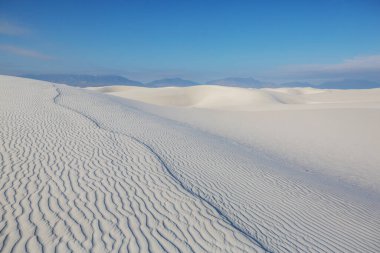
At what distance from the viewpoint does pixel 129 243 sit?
4297mm

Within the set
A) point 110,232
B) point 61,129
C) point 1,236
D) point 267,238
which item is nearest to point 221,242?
point 267,238

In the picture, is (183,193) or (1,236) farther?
(183,193)

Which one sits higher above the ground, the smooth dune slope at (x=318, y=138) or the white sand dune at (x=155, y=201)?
the white sand dune at (x=155, y=201)

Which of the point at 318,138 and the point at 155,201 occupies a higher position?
the point at 155,201

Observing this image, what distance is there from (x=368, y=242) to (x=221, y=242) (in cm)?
355

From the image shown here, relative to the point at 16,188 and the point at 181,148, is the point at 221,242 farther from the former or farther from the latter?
the point at 181,148

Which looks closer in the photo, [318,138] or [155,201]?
[155,201]

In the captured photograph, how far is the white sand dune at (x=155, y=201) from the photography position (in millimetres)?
4469

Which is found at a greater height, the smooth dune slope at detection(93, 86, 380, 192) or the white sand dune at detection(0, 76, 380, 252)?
the white sand dune at detection(0, 76, 380, 252)

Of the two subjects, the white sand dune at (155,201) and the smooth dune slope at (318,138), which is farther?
the smooth dune slope at (318,138)

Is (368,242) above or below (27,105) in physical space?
below

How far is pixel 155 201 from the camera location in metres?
5.70

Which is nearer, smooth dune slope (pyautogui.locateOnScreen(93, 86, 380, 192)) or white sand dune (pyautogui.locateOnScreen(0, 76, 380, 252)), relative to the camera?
white sand dune (pyautogui.locateOnScreen(0, 76, 380, 252))

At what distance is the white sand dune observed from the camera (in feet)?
14.7
